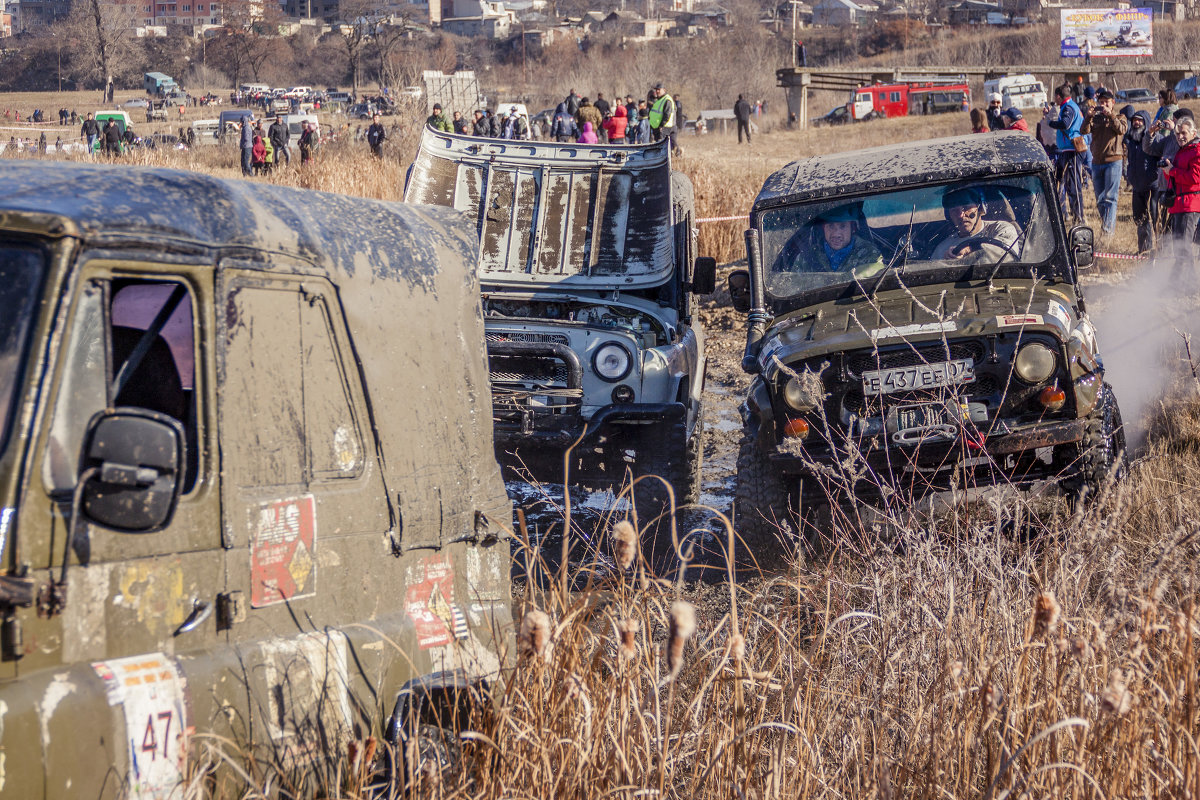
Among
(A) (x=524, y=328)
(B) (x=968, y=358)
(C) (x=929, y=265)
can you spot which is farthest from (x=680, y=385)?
(B) (x=968, y=358)

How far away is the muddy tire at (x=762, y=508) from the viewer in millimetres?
5543

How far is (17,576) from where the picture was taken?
76.1 inches

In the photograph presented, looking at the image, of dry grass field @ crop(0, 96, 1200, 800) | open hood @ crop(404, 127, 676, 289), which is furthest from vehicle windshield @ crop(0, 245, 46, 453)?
open hood @ crop(404, 127, 676, 289)

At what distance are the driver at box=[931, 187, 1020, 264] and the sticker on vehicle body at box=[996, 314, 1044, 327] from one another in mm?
835

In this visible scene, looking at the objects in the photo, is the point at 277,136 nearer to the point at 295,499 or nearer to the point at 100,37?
the point at 295,499

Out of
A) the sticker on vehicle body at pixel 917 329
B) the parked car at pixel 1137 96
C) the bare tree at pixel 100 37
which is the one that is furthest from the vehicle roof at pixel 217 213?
the bare tree at pixel 100 37

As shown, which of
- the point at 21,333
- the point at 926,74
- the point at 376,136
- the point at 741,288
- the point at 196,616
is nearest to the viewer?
the point at 21,333

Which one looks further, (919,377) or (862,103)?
(862,103)

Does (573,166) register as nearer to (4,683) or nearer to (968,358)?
(968,358)

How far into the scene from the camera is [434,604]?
2.76 metres

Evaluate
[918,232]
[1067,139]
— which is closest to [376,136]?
[1067,139]

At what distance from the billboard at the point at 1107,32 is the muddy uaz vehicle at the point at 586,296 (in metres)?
57.3

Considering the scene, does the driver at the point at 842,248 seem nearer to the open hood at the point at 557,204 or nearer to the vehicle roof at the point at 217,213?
the open hood at the point at 557,204

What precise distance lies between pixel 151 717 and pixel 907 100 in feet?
162
